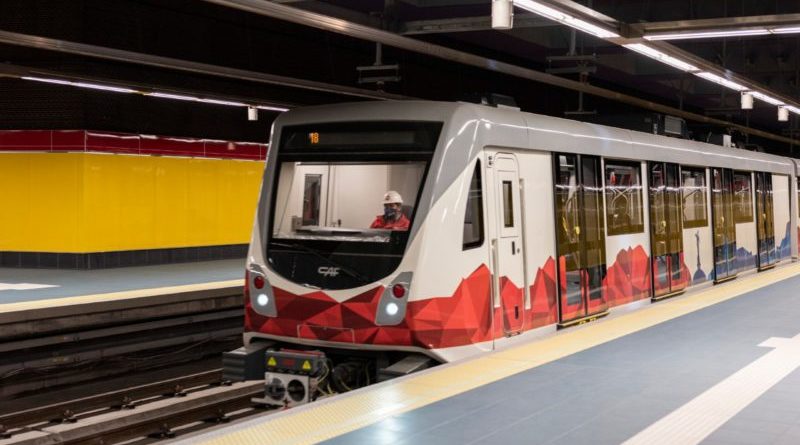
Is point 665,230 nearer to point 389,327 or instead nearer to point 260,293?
point 389,327

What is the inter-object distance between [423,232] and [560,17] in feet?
9.96

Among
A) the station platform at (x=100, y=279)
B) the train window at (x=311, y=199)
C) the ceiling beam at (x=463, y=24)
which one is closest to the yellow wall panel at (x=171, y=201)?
the station platform at (x=100, y=279)

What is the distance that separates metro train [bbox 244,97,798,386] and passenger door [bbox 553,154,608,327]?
0.02 m

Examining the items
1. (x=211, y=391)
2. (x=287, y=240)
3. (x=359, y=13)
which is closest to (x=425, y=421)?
(x=287, y=240)

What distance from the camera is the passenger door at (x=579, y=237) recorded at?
9.89 m

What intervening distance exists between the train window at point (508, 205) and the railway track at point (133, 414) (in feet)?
11.6

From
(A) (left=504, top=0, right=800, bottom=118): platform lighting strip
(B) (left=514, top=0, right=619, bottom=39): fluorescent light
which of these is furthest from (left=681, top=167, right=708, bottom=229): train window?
(B) (left=514, top=0, right=619, bottom=39): fluorescent light

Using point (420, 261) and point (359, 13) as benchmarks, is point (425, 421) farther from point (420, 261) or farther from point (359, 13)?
point (359, 13)

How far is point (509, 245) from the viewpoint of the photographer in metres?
8.81

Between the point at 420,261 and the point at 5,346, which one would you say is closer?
the point at 420,261

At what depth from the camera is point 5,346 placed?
12.7 m

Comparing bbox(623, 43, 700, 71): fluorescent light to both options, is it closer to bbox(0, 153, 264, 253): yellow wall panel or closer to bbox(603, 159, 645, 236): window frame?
bbox(603, 159, 645, 236): window frame

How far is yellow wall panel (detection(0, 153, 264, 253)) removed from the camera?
20453 mm

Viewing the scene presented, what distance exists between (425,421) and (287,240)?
2.84 m
